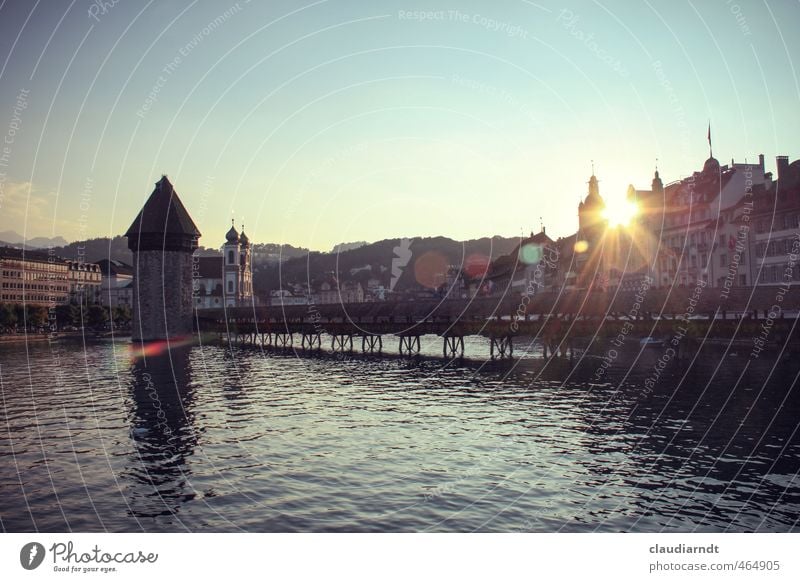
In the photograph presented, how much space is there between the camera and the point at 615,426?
77.8ft

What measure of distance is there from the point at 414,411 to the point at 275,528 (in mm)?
14970

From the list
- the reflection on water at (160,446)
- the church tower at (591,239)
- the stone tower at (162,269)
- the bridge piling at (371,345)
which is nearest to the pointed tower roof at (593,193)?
the church tower at (591,239)

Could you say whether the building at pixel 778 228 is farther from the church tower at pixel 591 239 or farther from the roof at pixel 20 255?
the roof at pixel 20 255

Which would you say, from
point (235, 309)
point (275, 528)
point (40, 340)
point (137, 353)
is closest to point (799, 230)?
point (275, 528)

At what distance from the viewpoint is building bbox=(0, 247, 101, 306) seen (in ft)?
363

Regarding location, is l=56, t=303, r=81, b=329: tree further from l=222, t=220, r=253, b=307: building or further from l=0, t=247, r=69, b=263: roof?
l=222, t=220, r=253, b=307: building

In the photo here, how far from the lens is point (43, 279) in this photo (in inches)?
4938

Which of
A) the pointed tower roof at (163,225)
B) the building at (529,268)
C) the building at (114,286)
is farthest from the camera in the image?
the building at (114,286)

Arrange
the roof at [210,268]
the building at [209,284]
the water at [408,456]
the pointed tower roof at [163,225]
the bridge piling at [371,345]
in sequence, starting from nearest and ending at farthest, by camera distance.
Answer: the water at [408,456], the bridge piling at [371,345], the pointed tower roof at [163,225], the building at [209,284], the roof at [210,268]

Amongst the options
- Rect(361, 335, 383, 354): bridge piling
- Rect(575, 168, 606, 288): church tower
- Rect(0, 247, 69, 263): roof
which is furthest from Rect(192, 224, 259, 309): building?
Rect(575, 168, 606, 288): church tower

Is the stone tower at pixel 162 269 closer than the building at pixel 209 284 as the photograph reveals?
Yes

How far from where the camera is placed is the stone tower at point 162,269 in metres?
82.8

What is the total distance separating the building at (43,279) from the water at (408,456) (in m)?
77.1

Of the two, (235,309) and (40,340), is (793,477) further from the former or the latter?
(40,340)
